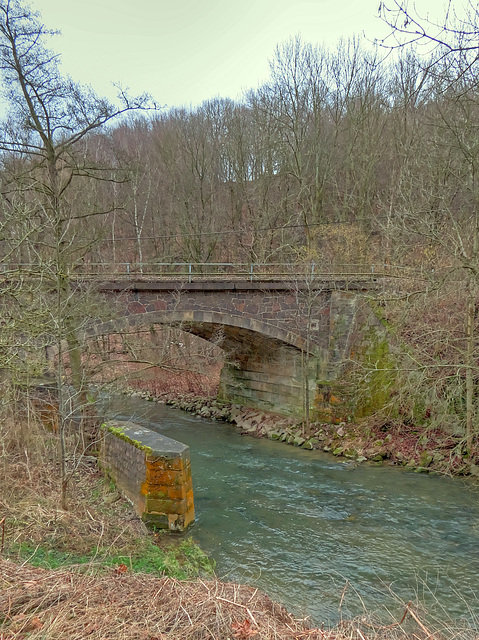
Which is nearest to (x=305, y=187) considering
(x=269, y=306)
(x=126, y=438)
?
(x=269, y=306)

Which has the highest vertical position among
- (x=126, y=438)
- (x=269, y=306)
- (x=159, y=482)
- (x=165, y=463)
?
(x=269, y=306)

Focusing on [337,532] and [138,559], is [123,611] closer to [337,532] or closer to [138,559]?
[138,559]

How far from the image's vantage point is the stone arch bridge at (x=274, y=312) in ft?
40.3

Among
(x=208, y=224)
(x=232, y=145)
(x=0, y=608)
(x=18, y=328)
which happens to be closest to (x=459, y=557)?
(x=0, y=608)

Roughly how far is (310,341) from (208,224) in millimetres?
9582

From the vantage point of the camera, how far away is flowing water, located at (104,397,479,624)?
5570mm

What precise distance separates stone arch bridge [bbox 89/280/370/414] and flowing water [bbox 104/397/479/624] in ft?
9.89

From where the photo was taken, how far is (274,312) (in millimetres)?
13109

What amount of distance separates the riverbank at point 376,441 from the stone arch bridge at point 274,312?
44.1 inches

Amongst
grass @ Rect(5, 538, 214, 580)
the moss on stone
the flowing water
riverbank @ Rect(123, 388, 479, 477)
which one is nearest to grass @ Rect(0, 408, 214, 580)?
grass @ Rect(5, 538, 214, 580)

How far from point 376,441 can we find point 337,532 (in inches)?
159

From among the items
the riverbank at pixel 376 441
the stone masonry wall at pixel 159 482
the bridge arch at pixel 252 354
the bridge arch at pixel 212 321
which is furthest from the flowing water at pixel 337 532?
the bridge arch at pixel 212 321

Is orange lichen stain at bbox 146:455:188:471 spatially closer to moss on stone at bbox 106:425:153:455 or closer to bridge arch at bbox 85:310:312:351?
moss on stone at bbox 106:425:153:455

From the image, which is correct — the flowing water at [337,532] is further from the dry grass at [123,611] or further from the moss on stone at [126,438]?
the dry grass at [123,611]
